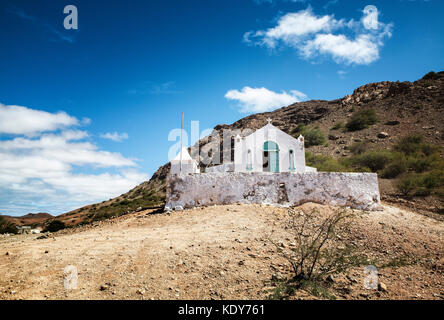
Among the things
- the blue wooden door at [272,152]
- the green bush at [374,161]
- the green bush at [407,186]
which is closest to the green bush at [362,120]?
the green bush at [374,161]

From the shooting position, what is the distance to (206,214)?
31.6 feet

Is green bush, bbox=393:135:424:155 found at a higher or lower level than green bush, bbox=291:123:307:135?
lower

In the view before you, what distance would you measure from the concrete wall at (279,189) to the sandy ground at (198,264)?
2.02 metres

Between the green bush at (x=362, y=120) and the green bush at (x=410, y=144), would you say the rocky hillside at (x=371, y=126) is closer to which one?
the green bush at (x=362, y=120)

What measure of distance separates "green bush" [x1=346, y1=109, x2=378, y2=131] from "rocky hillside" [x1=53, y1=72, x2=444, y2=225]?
0.84 m

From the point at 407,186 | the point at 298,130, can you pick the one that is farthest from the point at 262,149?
the point at 298,130

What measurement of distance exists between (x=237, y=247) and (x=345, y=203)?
21.6 ft

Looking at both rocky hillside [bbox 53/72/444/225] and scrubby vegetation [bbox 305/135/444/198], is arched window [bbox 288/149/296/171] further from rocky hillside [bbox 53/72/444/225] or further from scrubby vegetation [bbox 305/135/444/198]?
scrubby vegetation [bbox 305/135/444/198]

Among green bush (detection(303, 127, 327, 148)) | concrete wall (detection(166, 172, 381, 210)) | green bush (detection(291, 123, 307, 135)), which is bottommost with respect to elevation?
concrete wall (detection(166, 172, 381, 210))

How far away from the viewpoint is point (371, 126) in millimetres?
34062

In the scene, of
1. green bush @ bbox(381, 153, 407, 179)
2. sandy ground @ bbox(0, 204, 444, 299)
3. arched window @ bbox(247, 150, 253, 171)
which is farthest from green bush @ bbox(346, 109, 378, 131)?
sandy ground @ bbox(0, 204, 444, 299)

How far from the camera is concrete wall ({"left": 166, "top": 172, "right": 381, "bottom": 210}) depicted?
1074 centimetres
